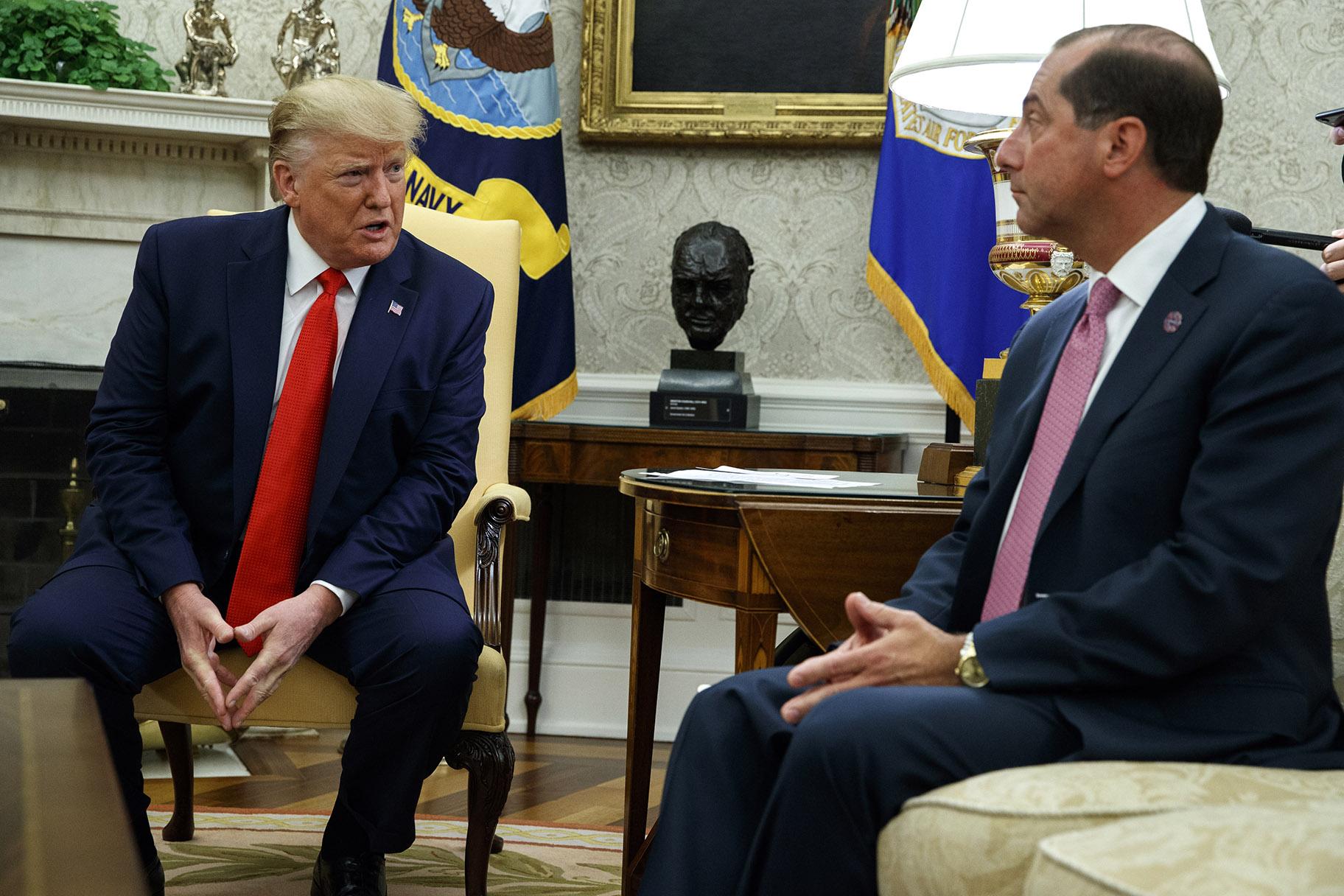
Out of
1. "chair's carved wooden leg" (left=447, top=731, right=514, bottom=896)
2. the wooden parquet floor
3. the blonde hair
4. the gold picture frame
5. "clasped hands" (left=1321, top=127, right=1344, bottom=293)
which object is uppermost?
the gold picture frame

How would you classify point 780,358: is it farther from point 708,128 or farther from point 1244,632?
point 1244,632

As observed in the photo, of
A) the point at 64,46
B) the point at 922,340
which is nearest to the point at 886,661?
the point at 922,340

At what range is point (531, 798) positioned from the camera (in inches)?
132

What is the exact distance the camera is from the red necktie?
7.28 feet

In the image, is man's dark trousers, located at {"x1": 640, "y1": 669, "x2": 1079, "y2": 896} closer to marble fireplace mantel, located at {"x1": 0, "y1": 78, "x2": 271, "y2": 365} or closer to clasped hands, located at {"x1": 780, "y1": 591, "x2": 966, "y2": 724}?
clasped hands, located at {"x1": 780, "y1": 591, "x2": 966, "y2": 724}

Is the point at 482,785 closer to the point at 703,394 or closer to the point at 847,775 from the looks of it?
the point at 847,775

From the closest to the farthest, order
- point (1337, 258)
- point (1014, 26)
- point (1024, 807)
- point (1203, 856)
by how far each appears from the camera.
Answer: point (1203, 856), point (1024, 807), point (1337, 258), point (1014, 26)

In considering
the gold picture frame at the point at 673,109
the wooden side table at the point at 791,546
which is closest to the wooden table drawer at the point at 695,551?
the wooden side table at the point at 791,546

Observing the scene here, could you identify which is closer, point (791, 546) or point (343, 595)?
point (791, 546)

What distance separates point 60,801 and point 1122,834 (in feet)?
2.99

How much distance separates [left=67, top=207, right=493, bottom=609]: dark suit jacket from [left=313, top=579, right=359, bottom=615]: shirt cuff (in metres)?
0.02

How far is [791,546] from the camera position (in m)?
2.03

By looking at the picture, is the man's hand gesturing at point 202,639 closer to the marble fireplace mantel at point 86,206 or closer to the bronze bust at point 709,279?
the bronze bust at point 709,279

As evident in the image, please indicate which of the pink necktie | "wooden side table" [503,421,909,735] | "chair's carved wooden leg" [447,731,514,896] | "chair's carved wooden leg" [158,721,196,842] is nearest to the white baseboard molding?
"wooden side table" [503,421,909,735]
